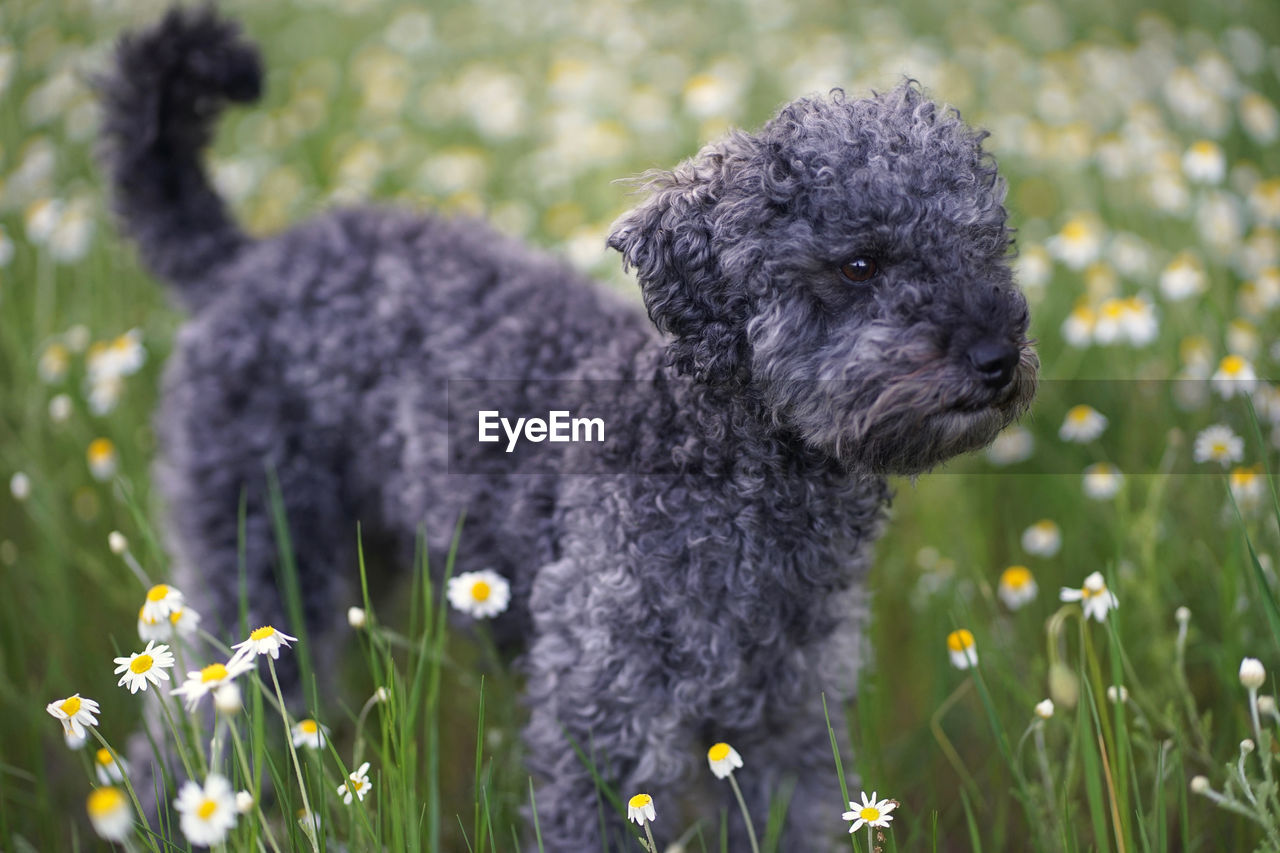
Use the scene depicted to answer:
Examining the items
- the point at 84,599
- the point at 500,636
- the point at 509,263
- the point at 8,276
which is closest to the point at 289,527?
the point at 500,636

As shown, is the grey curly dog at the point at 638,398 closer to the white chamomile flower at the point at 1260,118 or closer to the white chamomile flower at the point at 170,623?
the white chamomile flower at the point at 170,623

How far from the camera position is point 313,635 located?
328 centimetres

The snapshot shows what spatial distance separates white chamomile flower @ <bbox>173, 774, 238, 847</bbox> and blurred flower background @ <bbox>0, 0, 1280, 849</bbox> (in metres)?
0.93

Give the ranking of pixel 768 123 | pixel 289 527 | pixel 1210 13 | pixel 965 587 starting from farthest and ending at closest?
pixel 1210 13
pixel 965 587
pixel 289 527
pixel 768 123

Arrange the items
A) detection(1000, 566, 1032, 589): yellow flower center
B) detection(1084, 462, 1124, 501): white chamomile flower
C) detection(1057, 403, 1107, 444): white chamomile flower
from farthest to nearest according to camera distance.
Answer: detection(1057, 403, 1107, 444): white chamomile flower → detection(1084, 462, 1124, 501): white chamomile flower → detection(1000, 566, 1032, 589): yellow flower center

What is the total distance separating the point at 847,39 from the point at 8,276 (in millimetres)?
6382

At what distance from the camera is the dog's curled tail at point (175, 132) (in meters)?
Answer: 3.28

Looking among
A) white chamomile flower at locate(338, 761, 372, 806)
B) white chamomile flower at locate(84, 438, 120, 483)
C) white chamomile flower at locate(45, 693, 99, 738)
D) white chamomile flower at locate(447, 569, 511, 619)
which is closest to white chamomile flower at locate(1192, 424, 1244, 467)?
white chamomile flower at locate(447, 569, 511, 619)

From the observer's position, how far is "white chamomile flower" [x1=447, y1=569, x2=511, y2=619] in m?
2.51

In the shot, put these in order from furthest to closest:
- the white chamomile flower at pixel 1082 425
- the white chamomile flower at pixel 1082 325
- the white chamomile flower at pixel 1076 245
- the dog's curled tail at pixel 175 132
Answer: the white chamomile flower at pixel 1076 245 < the white chamomile flower at pixel 1082 325 < the white chamomile flower at pixel 1082 425 < the dog's curled tail at pixel 175 132

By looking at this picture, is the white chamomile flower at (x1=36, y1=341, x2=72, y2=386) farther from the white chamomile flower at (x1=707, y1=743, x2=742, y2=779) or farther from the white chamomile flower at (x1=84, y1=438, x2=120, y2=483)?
the white chamomile flower at (x1=707, y1=743, x2=742, y2=779)

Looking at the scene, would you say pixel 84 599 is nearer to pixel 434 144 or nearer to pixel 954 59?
pixel 434 144

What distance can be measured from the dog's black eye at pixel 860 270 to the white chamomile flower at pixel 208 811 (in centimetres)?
160

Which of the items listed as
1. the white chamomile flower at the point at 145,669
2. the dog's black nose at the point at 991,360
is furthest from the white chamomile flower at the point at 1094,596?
the white chamomile flower at the point at 145,669
